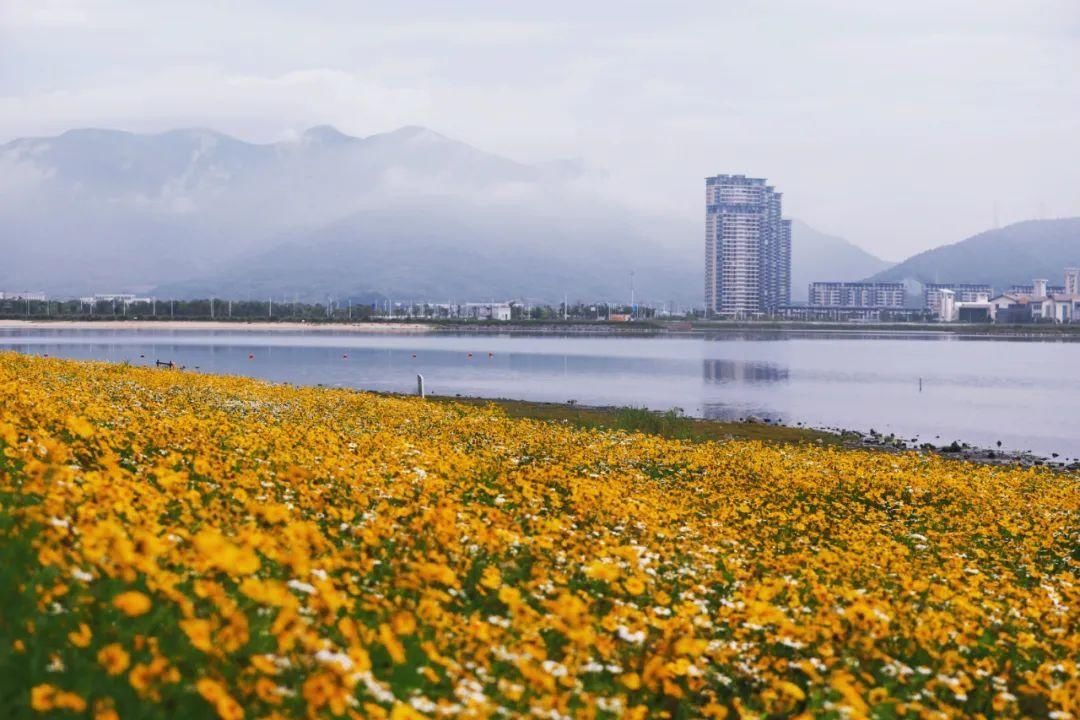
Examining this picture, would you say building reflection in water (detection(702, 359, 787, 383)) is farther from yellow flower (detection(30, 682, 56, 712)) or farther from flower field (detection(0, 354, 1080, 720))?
yellow flower (detection(30, 682, 56, 712))

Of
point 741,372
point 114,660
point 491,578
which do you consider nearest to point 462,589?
point 491,578

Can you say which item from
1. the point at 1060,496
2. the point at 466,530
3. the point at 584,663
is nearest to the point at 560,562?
the point at 466,530

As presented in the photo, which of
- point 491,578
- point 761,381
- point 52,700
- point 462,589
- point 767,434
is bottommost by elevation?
point 761,381

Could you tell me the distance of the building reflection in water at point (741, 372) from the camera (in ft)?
333

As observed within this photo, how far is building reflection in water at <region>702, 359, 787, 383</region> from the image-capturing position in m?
102

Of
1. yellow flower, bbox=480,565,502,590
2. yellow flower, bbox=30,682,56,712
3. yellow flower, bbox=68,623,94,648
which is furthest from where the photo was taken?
yellow flower, bbox=480,565,502,590

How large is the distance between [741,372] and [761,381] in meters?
14.3

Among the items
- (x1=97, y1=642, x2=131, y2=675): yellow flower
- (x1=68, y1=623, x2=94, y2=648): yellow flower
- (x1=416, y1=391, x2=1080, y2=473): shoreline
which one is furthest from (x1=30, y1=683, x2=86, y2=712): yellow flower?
(x1=416, y1=391, x2=1080, y2=473): shoreline

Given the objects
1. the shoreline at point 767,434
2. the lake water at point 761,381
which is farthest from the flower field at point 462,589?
the lake water at point 761,381

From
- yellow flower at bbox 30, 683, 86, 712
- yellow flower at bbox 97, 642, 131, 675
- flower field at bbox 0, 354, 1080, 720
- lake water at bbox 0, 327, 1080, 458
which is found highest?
yellow flower at bbox 97, 642, 131, 675

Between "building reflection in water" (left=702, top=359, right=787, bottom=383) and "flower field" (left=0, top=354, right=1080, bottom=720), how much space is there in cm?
A: 8385

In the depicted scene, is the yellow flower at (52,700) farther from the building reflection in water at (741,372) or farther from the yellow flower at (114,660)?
the building reflection in water at (741,372)

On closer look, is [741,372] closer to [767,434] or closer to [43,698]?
[767,434]

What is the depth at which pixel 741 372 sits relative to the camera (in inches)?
4449
